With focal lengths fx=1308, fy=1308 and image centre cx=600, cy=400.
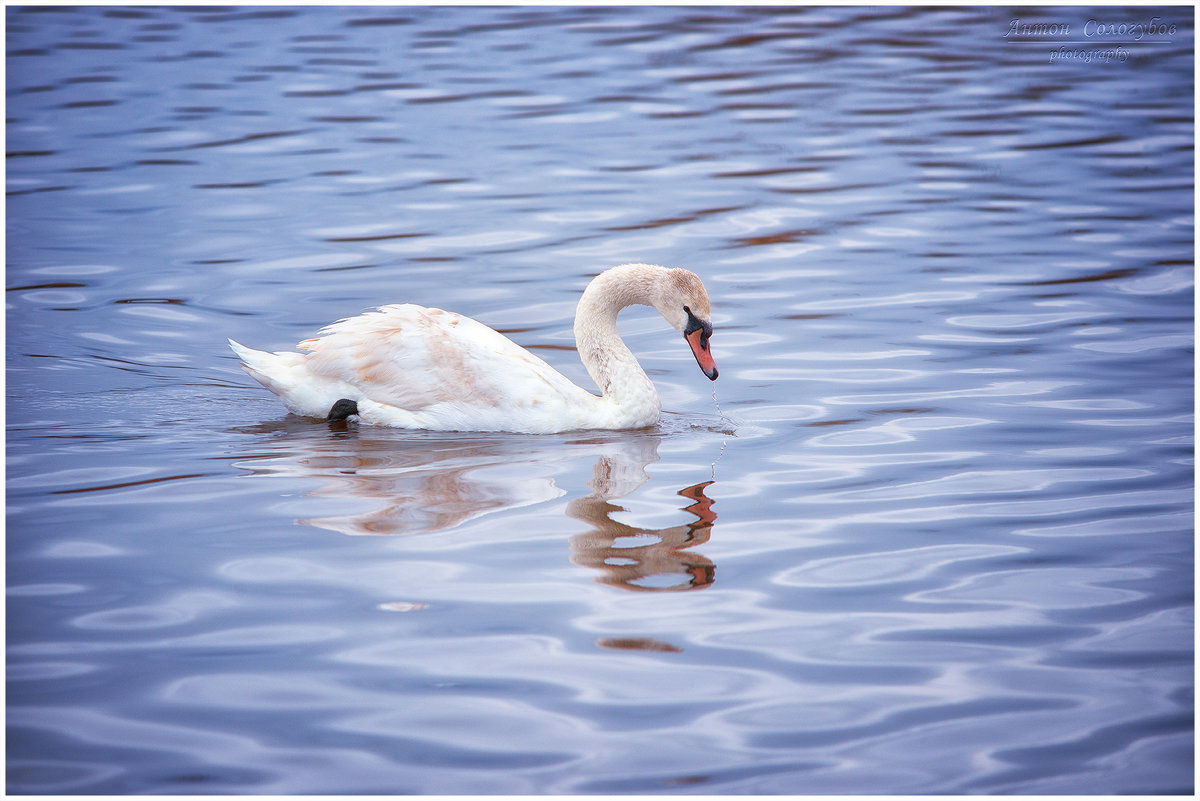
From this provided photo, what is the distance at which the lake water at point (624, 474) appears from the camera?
4234mm

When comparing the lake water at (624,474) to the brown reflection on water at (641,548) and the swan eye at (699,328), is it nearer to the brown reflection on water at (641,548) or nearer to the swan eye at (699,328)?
the brown reflection on water at (641,548)

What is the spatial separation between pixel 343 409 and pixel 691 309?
2.10 metres

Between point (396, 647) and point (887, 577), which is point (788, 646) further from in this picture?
point (396, 647)

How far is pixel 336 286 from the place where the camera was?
1068cm

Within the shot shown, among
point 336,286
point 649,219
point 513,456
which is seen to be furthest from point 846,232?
point 513,456

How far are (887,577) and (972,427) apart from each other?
7.53 ft

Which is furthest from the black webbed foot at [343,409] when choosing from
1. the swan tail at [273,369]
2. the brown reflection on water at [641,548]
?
the brown reflection on water at [641,548]

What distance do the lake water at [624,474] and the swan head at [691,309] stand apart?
17.3 inches

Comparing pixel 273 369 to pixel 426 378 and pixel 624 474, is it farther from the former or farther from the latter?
pixel 624 474

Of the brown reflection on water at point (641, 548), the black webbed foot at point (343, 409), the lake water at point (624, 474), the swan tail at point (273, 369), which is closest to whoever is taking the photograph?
the lake water at point (624, 474)

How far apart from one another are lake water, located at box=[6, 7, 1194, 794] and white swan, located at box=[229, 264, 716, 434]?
0.58 feet

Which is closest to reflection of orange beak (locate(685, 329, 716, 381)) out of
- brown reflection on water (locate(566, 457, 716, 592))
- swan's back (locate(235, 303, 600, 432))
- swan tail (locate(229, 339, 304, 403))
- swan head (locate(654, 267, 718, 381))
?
swan head (locate(654, 267, 718, 381))

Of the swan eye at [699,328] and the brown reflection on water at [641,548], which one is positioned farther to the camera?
the swan eye at [699,328]

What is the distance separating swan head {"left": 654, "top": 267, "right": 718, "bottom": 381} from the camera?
25.0 feet
